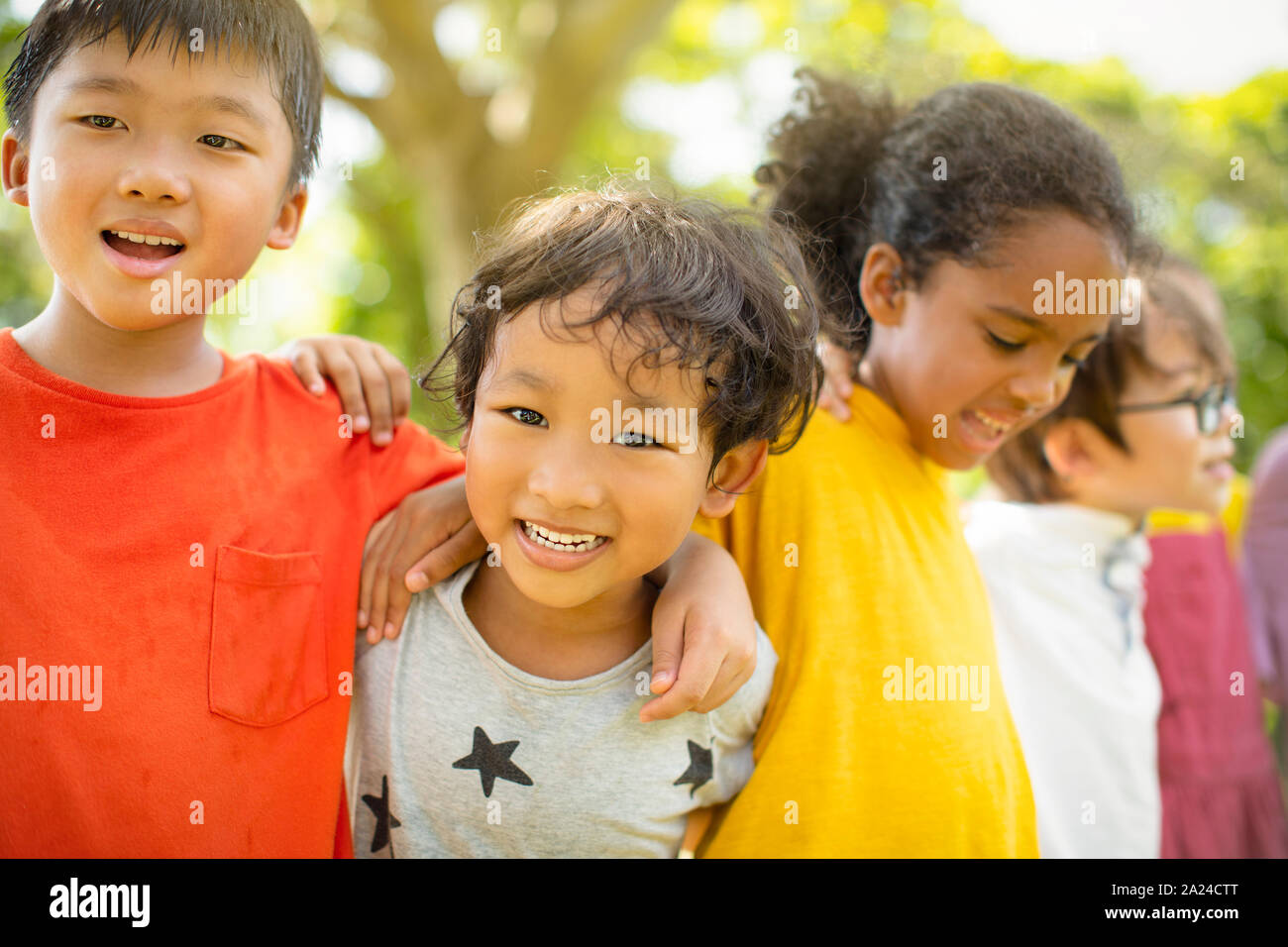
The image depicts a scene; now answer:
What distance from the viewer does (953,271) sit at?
198 centimetres

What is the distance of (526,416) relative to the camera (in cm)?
149

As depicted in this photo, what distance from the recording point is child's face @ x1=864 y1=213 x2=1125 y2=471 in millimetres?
1907

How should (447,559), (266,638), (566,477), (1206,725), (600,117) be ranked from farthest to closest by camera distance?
(600,117) → (1206,725) → (447,559) → (266,638) → (566,477)

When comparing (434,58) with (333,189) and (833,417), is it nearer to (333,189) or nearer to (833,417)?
(333,189)

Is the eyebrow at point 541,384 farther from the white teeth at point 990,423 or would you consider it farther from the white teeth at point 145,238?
the white teeth at point 990,423

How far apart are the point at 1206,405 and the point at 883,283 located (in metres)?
1.13

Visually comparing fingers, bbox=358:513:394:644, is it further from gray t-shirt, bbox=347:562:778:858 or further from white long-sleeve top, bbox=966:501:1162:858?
white long-sleeve top, bbox=966:501:1162:858

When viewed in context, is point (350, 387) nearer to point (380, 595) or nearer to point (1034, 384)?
point (380, 595)

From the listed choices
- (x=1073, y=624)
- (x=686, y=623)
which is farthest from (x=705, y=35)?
(x=686, y=623)

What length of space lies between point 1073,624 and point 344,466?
1814 millimetres

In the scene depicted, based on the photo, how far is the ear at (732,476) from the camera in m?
1.67

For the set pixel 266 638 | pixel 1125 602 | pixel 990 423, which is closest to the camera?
pixel 266 638

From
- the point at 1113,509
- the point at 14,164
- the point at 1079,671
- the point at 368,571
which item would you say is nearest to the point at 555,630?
the point at 368,571

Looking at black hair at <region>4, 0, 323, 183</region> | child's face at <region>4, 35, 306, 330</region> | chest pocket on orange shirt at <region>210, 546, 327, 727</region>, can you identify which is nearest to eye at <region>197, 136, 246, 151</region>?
child's face at <region>4, 35, 306, 330</region>
